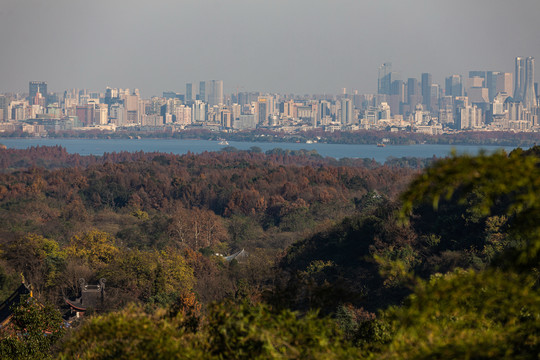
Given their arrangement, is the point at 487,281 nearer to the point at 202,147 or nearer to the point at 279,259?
the point at 279,259

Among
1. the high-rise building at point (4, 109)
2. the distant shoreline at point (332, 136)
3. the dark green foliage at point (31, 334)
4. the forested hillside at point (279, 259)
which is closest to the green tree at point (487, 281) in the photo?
the forested hillside at point (279, 259)

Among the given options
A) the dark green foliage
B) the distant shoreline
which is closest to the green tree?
the dark green foliage

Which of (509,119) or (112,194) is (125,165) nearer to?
(112,194)

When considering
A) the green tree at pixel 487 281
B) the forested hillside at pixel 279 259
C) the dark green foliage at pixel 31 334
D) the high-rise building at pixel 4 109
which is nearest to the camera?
the green tree at pixel 487 281

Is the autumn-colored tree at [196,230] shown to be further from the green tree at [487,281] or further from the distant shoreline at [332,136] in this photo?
the distant shoreline at [332,136]

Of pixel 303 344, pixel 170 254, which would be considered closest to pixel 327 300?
pixel 303 344

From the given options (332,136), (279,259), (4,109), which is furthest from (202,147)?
Answer: (279,259)

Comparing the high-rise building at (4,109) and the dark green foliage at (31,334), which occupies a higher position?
the high-rise building at (4,109)

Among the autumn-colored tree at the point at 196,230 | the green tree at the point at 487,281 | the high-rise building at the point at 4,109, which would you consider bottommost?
the autumn-colored tree at the point at 196,230

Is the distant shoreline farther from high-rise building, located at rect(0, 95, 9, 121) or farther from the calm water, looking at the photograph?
high-rise building, located at rect(0, 95, 9, 121)
